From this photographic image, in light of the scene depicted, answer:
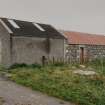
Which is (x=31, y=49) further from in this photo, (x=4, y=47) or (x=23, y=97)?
(x=23, y=97)

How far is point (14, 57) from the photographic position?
70.6 ft

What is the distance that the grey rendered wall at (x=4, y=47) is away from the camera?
21406 millimetres

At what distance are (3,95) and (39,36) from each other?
42.4ft

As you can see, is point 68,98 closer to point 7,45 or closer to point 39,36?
point 7,45

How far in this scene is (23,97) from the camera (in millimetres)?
10945

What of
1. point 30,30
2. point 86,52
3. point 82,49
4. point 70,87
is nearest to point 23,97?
point 70,87

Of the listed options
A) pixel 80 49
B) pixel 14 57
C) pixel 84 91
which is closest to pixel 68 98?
pixel 84 91

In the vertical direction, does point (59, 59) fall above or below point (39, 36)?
below

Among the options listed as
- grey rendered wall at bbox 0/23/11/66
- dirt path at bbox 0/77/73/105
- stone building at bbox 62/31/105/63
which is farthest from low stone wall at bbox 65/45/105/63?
dirt path at bbox 0/77/73/105

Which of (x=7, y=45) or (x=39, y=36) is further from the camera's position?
(x=39, y=36)

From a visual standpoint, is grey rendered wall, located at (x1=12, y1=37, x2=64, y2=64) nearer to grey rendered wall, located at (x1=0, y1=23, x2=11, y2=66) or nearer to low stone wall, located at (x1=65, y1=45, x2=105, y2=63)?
grey rendered wall, located at (x1=0, y1=23, x2=11, y2=66)

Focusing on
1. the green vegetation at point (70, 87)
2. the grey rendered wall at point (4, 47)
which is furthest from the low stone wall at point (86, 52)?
the green vegetation at point (70, 87)

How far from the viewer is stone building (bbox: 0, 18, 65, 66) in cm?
2148

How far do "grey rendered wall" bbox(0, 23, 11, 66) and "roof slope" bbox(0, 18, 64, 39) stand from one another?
60 cm
